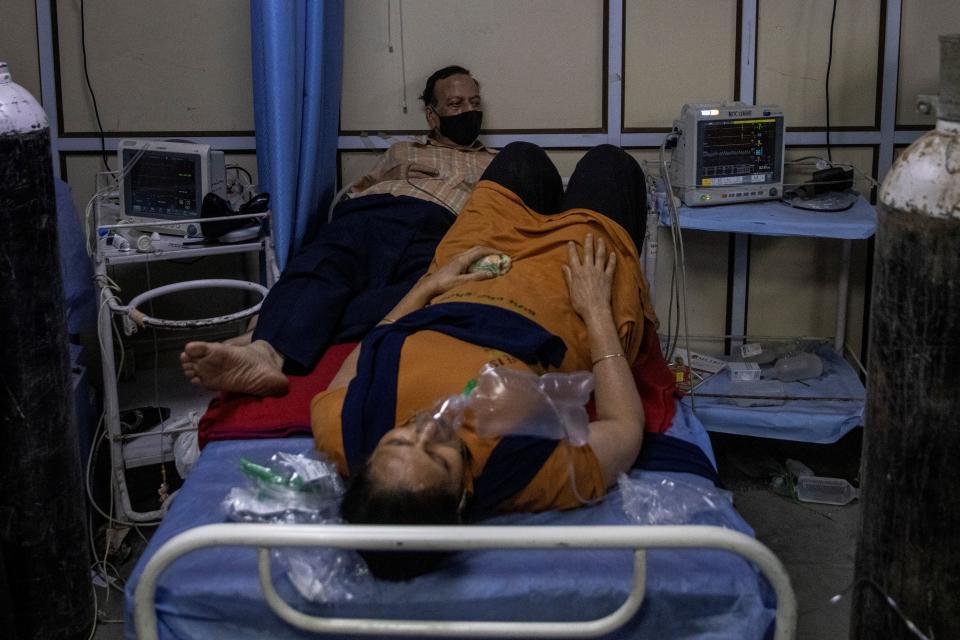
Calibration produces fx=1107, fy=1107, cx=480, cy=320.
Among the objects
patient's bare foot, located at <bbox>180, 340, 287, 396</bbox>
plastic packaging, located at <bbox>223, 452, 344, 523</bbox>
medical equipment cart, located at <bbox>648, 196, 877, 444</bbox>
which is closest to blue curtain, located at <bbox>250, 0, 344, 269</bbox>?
patient's bare foot, located at <bbox>180, 340, 287, 396</bbox>

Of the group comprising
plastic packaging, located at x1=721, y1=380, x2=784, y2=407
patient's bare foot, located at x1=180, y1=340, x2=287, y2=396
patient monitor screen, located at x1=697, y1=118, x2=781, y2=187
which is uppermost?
patient monitor screen, located at x1=697, y1=118, x2=781, y2=187

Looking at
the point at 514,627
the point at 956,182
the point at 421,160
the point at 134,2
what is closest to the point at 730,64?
the point at 421,160

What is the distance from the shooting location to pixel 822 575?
2.78 metres

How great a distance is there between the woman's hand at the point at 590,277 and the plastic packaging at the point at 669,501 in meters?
0.44

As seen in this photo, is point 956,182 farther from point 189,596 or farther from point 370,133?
point 370,133

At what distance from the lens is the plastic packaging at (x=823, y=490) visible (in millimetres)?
3166

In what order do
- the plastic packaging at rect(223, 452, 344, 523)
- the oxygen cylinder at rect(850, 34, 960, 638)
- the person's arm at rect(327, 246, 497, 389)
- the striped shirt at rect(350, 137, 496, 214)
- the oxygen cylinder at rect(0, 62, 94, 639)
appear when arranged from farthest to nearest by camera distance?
1. the striped shirt at rect(350, 137, 496, 214)
2. the person's arm at rect(327, 246, 497, 389)
3. the oxygen cylinder at rect(0, 62, 94, 639)
4. the plastic packaging at rect(223, 452, 344, 523)
5. the oxygen cylinder at rect(850, 34, 960, 638)

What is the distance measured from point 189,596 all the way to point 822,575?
5.54 feet

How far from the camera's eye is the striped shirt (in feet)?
10.6

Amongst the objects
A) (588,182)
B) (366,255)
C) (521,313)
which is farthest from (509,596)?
(366,255)

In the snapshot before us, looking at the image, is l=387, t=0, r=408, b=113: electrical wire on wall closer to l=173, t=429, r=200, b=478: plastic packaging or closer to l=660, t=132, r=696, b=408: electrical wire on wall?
l=660, t=132, r=696, b=408: electrical wire on wall

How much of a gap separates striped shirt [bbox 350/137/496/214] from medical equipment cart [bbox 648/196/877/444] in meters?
0.59

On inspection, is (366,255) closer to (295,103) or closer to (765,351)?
(295,103)

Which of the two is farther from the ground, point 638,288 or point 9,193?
point 9,193
